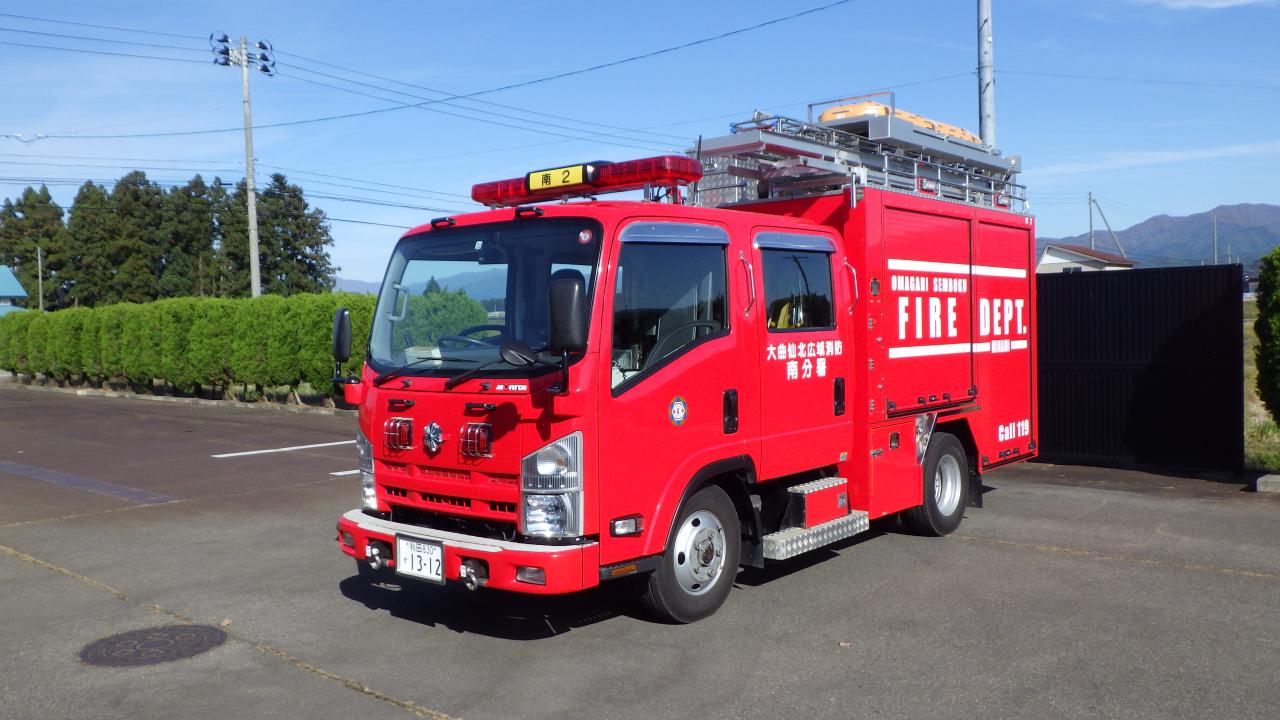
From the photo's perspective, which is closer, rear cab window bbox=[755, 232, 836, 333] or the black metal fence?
rear cab window bbox=[755, 232, 836, 333]

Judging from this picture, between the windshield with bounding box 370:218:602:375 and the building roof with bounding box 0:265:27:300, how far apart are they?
9070 cm

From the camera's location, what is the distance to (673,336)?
5.79 m

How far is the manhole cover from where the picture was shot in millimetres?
5555

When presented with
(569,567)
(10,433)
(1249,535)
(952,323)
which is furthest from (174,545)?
(10,433)

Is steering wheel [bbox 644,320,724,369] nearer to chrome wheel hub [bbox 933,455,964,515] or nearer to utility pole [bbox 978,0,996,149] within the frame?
chrome wheel hub [bbox 933,455,964,515]

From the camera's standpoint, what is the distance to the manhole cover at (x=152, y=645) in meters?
5.55

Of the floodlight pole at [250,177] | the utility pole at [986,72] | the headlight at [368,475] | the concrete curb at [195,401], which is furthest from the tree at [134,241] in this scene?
the headlight at [368,475]

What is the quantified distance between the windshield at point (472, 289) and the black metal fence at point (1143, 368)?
355 inches

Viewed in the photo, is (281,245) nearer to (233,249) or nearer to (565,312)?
(233,249)

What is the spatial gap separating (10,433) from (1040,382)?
17432 mm

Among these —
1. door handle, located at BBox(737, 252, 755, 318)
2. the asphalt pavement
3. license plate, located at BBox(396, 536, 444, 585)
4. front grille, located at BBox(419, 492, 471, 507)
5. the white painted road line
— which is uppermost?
door handle, located at BBox(737, 252, 755, 318)

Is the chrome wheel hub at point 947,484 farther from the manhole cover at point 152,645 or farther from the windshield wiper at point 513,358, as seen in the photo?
the manhole cover at point 152,645

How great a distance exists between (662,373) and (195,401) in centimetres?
2326

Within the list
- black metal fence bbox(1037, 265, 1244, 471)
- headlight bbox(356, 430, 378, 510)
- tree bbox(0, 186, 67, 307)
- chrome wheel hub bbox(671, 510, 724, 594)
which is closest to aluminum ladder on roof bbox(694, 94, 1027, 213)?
chrome wheel hub bbox(671, 510, 724, 594)
